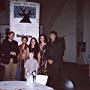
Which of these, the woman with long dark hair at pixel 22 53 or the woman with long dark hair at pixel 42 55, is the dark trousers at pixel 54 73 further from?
the woman with long dark hair at pixel 22 53

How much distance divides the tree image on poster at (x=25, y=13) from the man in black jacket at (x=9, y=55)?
3.85 ft

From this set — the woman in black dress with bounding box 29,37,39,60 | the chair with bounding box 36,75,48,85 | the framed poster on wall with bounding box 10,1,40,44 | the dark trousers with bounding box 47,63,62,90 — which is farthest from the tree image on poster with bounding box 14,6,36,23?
the chair with bounding box 36,75,48,85

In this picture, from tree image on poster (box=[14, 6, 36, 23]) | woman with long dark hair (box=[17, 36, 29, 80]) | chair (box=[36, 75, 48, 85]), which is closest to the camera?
chair (box=[36, 75, 48, 85])

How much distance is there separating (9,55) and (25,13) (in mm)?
1480

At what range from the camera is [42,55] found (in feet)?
21.0

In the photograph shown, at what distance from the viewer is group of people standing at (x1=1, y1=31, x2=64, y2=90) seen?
20.6 feet

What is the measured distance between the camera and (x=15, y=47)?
6.47 meters

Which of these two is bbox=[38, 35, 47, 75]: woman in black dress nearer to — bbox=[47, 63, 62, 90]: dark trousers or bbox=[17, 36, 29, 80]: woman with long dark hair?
bbox=[47, 63, 62, 90]: dark trousers

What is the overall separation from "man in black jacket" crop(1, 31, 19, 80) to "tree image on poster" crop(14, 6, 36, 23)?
1.17 metres

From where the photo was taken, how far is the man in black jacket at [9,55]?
6352 millimetres

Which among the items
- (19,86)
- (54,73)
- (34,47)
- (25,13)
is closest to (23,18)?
(25,13)

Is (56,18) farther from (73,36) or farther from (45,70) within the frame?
(45,70)

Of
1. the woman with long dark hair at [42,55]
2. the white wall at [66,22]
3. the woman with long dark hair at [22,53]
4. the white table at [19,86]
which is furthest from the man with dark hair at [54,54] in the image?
the white wall at [66,22]

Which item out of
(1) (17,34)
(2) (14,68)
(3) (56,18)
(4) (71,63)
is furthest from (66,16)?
(2) (14,68)
